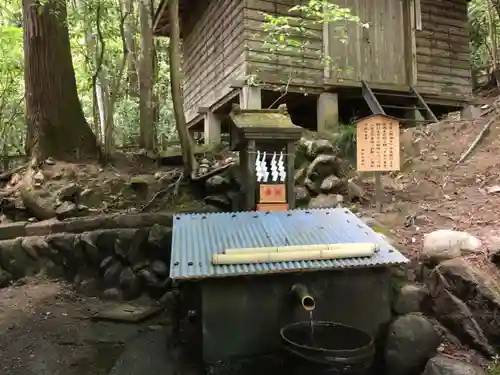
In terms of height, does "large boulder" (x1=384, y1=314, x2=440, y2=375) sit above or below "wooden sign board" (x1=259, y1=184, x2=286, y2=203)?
below

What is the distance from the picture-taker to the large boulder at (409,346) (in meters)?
3.86

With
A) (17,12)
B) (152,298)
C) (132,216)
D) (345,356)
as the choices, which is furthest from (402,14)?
(17,12)

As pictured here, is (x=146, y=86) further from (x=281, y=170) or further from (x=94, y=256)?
(x=281, y=170)

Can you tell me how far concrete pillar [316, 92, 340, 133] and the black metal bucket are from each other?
7.36 metres

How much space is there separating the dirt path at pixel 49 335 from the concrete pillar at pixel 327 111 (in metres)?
6.97

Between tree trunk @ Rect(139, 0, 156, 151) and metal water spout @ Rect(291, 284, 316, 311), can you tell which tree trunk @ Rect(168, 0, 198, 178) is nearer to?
tree trunk @ Rect(139, 0, 156, 151)

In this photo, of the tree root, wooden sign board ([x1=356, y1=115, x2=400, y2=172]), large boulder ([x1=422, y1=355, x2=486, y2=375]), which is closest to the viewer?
large boulder ([x1=422, y1=355, x2=486, y2=375])

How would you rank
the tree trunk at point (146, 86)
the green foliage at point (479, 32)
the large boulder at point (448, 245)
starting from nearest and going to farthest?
the large boulder at point (448, 245), the tree trunk at point (146, 86), the green foliage at point (479, 32)

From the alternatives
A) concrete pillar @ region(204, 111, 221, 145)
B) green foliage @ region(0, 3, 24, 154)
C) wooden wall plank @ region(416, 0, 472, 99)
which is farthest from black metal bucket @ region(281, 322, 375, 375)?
wooden wall plank @ region(416, 0, 472, 99)

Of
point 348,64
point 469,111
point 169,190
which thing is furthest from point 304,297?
point 469,111

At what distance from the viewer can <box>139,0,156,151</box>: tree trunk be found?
35.6 ft

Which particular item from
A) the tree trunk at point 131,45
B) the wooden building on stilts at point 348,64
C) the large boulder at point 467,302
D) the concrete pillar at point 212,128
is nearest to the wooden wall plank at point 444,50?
the wooden building on stilts at point 348,64

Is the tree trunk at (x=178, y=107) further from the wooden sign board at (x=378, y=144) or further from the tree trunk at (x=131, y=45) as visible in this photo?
the wooden sign board at (x=378, y=144)

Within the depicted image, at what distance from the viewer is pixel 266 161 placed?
20.1ft
